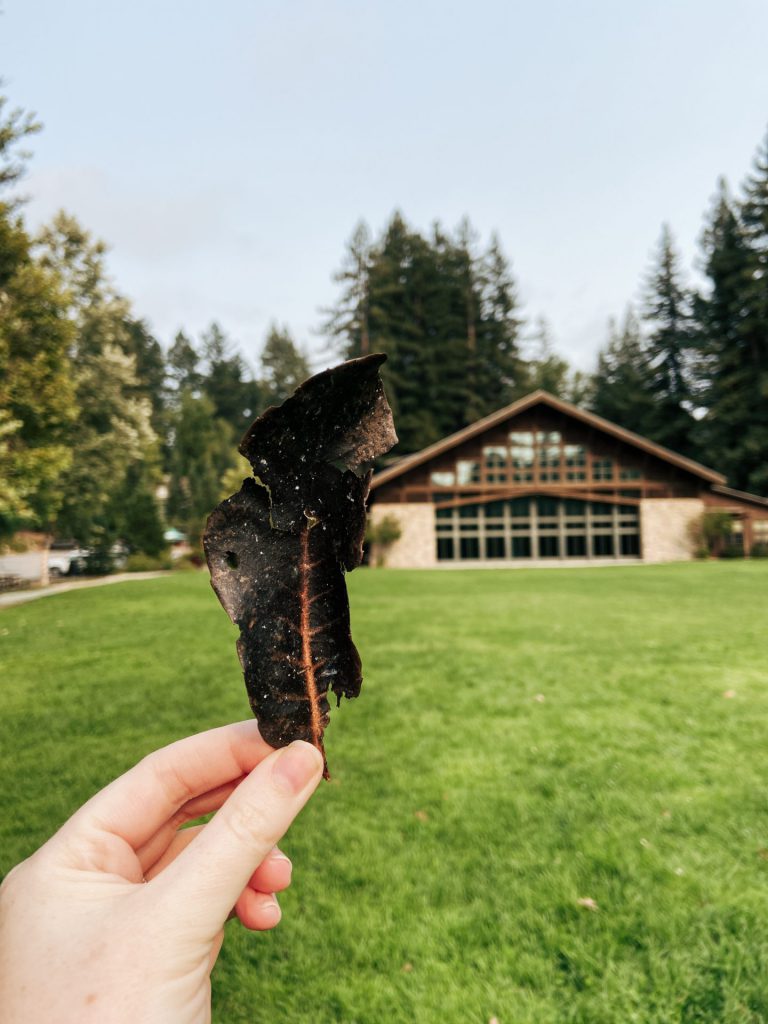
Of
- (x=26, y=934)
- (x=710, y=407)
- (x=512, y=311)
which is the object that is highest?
(x=512, y=311)

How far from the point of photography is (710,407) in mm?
38000

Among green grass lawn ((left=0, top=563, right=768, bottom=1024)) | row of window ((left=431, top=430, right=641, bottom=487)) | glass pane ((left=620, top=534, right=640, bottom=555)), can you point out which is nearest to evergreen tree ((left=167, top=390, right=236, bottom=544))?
row of window ((left=431, top=430, right=641, bottom=487))

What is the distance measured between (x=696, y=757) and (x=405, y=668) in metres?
3.25

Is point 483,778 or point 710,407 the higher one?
point 710,407

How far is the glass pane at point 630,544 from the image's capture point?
2772 centimetres

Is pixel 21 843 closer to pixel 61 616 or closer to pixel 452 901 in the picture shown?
pixel 452 901

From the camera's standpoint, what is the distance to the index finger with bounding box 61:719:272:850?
113 cm

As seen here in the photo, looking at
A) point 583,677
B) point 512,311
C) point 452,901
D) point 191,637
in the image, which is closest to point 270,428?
point 452,901

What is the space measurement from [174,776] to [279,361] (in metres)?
61.4

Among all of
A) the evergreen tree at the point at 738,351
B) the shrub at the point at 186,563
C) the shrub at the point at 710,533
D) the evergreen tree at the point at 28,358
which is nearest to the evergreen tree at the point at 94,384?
the evergreen tree at the point at 28,358

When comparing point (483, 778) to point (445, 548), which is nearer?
point (483, 778)

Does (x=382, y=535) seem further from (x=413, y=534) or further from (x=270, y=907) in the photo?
(x=270, y=907)

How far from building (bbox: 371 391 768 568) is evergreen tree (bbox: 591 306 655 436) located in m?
16.4

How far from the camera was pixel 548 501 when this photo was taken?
91.0 ft
